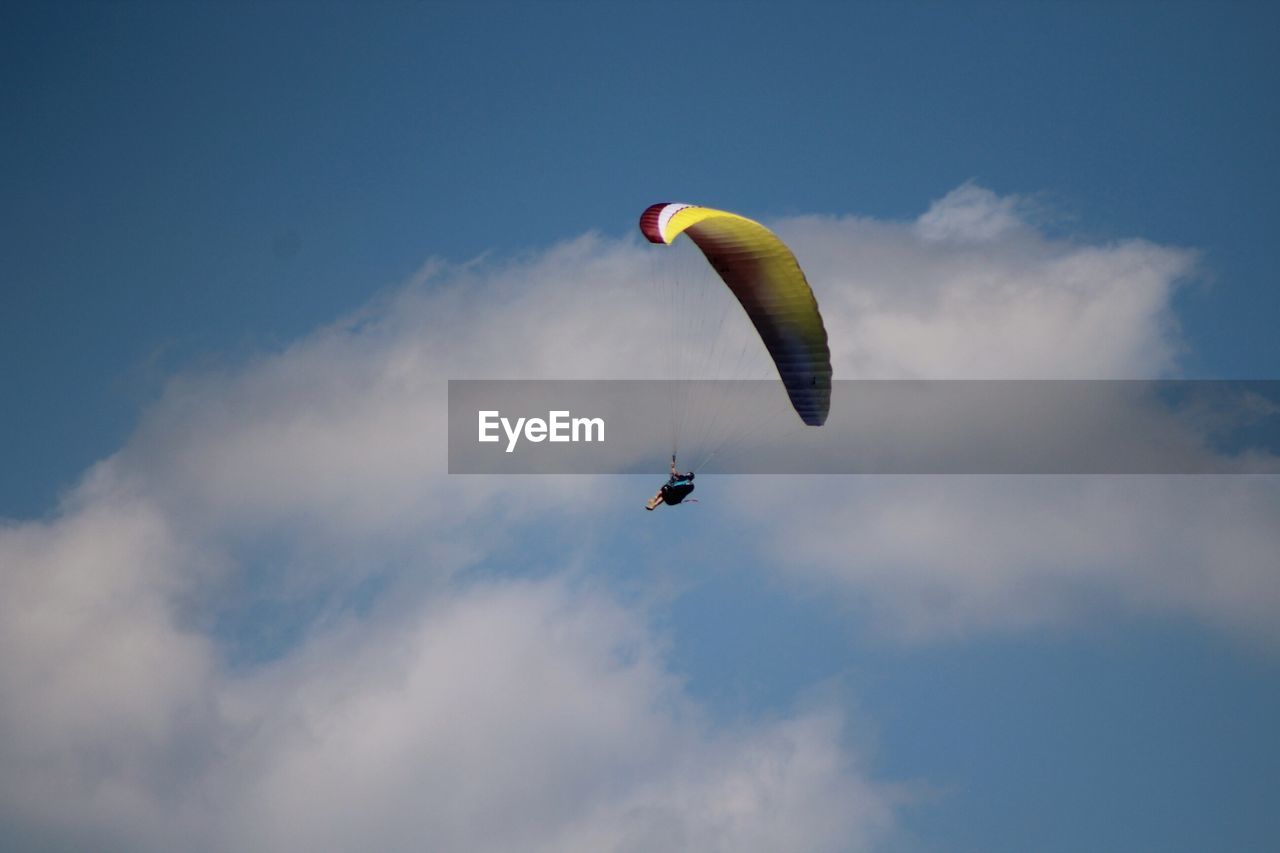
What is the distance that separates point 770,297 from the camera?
264ft

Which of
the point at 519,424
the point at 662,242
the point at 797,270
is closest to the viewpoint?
the point at 662,242

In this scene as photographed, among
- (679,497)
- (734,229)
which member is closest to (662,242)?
(734,229)

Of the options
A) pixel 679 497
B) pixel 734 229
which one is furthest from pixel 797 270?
pixel 679 497

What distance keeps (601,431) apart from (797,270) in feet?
42.2

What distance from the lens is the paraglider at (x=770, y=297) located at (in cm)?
7850

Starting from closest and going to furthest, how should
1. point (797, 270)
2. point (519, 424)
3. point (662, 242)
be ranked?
1. point (662, 242)
2. point (797, 270)
3. point (519, 424)

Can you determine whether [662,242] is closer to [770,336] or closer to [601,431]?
[770,336]

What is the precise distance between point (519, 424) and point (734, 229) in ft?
43.0

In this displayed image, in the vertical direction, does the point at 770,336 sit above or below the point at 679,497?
above

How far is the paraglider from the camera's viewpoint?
258ft

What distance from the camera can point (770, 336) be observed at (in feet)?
268

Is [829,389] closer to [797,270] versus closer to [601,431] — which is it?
[797,270]

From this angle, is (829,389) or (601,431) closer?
(829,389)

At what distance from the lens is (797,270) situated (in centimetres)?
7919
